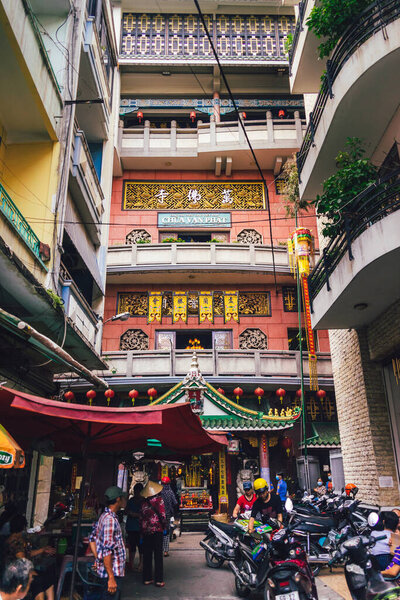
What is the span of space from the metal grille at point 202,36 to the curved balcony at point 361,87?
14.7m

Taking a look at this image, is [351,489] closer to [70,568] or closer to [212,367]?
[70,568]

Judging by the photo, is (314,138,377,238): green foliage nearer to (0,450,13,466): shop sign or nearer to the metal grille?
(0,450,13,466): shop sign

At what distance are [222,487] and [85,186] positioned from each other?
1112cm

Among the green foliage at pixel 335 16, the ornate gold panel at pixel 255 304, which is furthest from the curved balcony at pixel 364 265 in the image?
the ornate gold panel at pixel 255 304

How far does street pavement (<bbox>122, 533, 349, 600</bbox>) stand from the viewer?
7215mm

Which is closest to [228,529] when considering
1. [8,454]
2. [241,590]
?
[241,590]

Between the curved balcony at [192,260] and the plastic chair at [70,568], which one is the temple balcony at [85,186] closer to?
the curved balcony at [192,260]

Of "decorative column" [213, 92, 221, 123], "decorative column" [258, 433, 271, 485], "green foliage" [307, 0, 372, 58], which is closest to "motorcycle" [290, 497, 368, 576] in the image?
"decorative column" [258, 433, 271, 485]

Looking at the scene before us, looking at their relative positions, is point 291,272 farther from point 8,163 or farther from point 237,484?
point 8,163

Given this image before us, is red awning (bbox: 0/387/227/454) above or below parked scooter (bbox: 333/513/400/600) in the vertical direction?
above

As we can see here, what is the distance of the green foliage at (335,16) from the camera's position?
871 cm

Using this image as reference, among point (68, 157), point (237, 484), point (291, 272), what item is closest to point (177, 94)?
point (291, 272)

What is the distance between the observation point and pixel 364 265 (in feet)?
24.6

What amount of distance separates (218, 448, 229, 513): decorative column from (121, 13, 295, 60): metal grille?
706 inches
